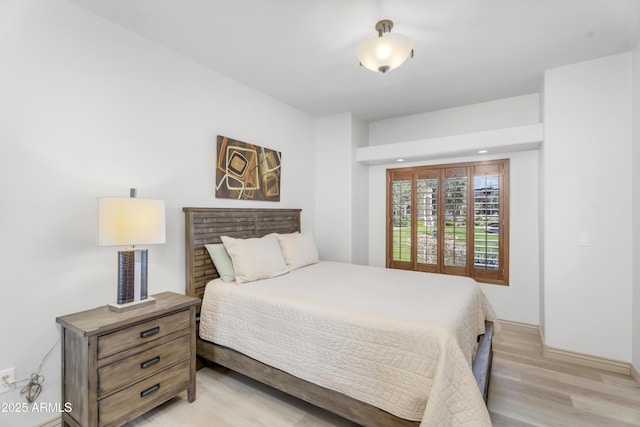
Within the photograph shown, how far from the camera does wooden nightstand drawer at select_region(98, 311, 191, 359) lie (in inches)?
64.5

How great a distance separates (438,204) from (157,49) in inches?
137

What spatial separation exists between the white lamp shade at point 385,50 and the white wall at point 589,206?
1780mm

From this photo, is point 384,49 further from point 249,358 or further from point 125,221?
point 249,358

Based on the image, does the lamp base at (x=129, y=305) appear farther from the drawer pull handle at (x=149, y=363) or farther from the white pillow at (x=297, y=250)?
the white pillow at (x=297, y=250)

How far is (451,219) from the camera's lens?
383cm

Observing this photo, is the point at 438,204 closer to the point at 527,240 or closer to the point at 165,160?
the point at 527,240

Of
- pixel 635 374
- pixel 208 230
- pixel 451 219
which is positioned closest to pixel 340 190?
pixel 451 219

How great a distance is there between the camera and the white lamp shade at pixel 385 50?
1.92 meters

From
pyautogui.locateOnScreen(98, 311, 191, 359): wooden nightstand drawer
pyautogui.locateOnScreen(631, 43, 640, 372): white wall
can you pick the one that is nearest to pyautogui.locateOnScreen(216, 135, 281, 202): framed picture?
pyautogui.locateOnScreen(98, 311, 191, 359): wooden nightstand drawer

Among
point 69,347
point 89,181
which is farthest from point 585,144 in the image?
point 69,347

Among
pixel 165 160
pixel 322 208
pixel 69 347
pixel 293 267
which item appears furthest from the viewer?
pixel 322 208

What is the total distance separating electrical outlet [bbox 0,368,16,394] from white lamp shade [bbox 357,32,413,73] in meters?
2.85

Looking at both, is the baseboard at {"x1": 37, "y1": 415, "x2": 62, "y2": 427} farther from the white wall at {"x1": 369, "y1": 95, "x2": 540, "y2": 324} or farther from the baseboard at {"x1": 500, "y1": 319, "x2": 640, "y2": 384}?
the white wall at {"x1": 369, "y1": 95, "x2": 540, "y2": 324}

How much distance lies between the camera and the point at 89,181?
1.97 m
